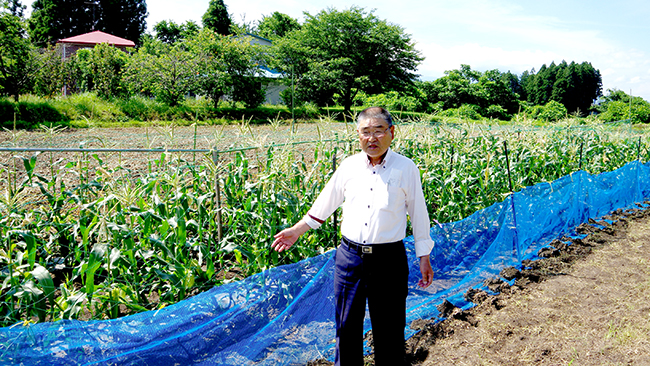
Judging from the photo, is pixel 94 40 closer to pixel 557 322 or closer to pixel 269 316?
pixel 269 316

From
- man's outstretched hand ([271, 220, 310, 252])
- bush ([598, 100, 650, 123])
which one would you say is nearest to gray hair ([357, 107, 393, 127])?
man's outstretched hand ([271, 220, 310, 252])

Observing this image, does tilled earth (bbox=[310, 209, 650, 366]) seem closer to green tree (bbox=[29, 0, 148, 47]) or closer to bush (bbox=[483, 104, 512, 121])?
bush (bbox=[483, 104, 512, 121])

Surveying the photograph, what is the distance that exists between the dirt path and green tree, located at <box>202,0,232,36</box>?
45.7 meters

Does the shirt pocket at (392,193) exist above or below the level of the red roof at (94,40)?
below

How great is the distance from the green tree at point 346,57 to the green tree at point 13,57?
537 inches

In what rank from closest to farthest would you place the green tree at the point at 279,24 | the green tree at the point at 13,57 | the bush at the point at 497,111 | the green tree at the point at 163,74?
the green tree at the point at 13,57 < the green tree at the point at 163,74 < the bush at the point at 497,111 < the green tree at the point at 279,24

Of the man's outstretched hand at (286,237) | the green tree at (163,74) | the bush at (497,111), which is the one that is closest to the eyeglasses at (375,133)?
the man's outstretched hand at (286,237)

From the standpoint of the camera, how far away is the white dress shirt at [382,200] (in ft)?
7.39

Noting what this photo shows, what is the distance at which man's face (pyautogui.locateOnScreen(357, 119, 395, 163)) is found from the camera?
88.8 inches

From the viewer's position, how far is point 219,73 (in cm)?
2150

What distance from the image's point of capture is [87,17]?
4516 centimetres

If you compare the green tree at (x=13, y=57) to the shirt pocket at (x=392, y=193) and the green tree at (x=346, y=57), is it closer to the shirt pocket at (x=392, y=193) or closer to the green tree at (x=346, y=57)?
the green tree at (x=346, y=57)

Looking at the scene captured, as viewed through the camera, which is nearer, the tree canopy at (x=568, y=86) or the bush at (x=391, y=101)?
the bush at (x=391, y=101)

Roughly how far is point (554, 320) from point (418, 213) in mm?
1841
